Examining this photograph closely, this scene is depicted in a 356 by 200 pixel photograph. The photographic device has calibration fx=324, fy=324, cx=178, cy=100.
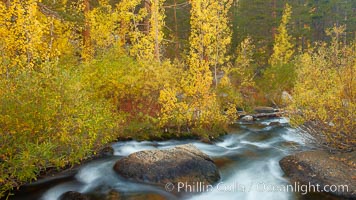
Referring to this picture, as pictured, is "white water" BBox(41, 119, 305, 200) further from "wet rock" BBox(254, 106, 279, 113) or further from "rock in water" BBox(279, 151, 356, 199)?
"wet rock" BBox(254, 106, 279, 113)

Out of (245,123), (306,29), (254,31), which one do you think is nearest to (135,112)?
(245,123)

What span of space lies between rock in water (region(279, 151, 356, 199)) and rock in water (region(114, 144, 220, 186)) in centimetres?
239

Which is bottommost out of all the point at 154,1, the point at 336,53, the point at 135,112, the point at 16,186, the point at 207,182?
the point at 207,182

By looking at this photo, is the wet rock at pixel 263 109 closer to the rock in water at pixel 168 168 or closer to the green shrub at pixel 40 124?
the rock in water at pixel 168 168

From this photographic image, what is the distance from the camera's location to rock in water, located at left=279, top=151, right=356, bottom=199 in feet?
28.2

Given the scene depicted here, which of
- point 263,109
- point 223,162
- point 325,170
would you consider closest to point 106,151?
point 223,162

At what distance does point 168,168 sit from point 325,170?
444 cm

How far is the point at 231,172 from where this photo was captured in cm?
1069

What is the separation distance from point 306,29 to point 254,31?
296 inches

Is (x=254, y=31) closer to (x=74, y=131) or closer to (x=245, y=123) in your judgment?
(x=245, y=123)

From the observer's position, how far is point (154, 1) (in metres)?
15.7

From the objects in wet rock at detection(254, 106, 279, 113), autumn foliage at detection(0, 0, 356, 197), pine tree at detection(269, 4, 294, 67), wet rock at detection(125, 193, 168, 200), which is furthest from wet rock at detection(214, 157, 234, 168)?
pine tree at detection(269, 4, 294, 67)

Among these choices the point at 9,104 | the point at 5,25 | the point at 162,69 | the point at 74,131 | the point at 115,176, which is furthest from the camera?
the point at 162,69

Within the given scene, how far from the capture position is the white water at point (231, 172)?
889cm
